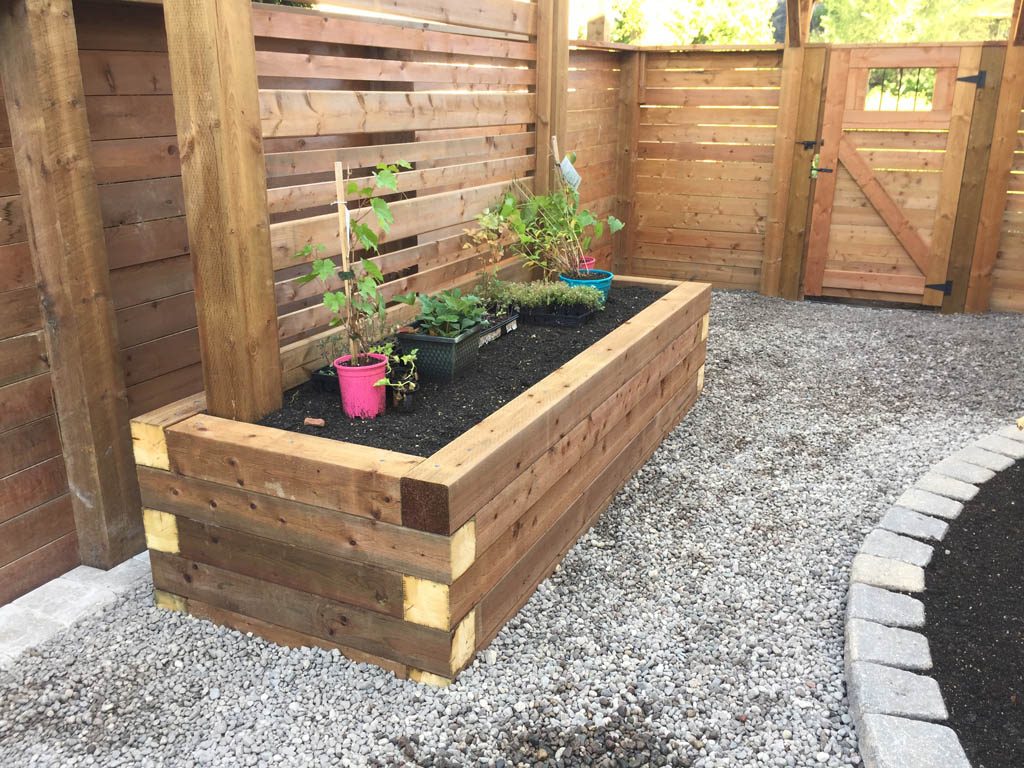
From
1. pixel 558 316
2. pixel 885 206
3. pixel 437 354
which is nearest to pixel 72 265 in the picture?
pixel 437 354

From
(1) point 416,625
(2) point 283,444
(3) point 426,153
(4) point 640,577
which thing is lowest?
(4) point 640,577

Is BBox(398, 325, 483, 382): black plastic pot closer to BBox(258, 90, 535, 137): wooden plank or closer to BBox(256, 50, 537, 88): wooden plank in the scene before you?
BBox(258, 90, 535, 137): wooden plank

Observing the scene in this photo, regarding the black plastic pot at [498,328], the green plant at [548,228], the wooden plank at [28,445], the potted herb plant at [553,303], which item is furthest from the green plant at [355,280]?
the green plant at [548,228]

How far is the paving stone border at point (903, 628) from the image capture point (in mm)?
2072

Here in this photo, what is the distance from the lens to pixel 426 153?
12.3 ft

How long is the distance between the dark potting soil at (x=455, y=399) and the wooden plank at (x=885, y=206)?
395cm

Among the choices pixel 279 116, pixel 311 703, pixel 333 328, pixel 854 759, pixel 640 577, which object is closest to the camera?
pixel 854 759

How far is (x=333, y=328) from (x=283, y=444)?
0.92 m

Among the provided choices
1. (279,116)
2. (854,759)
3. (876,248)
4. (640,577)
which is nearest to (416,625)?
(640,577)

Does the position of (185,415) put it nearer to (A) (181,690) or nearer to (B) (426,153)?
(A) (181,690)

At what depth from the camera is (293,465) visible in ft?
7.76

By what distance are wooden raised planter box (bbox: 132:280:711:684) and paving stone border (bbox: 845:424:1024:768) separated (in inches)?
39.9

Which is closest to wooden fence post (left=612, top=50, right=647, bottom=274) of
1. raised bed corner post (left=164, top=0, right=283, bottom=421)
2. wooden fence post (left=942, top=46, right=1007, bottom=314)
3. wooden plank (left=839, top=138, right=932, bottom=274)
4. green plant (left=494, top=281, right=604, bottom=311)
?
wooden plank (left=839, top=138, right=932, bottom=274)

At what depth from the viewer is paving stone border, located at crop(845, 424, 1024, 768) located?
6.80 feet
